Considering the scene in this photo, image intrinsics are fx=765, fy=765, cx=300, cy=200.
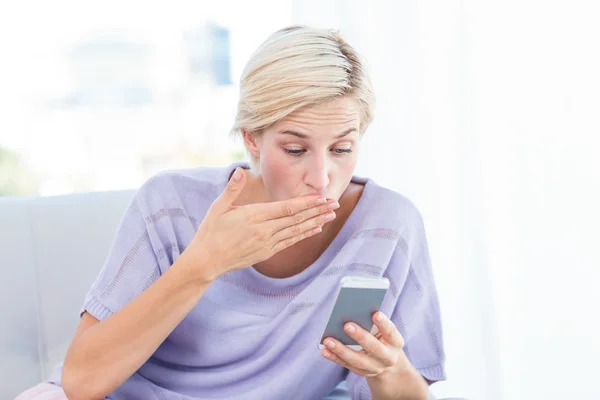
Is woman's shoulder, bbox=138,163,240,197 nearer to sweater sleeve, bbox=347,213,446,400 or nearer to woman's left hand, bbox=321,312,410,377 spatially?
sweater sleeve, bbox=347,213,446,400

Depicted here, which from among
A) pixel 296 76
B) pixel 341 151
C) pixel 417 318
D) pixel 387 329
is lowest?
pixel 417 318

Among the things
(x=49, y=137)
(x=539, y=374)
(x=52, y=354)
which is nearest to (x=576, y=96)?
(x=539, y=374)

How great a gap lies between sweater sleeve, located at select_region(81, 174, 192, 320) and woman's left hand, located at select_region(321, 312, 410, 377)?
0.41 m

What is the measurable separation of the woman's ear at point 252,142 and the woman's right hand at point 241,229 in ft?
0.68

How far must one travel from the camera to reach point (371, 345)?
1.20m

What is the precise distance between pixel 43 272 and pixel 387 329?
2.90ft

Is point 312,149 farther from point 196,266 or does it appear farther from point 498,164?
point 498,164

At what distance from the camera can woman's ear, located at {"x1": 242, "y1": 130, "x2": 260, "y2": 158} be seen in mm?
1435

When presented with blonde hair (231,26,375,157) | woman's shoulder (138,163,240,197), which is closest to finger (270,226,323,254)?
blonde hair (231,26,375,157)

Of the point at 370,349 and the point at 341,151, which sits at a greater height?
the point at 341,151

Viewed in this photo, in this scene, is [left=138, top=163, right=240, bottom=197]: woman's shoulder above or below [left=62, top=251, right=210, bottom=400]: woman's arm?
above

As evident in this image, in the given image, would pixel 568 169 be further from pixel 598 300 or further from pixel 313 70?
pixel 313 70

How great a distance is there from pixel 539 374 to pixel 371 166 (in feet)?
2.67

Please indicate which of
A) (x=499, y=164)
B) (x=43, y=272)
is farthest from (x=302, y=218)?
(x=499, y=164)
